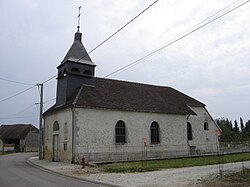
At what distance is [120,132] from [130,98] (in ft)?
14.3

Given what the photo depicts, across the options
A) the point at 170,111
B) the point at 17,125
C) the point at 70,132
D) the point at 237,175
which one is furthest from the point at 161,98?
the point at 17,125

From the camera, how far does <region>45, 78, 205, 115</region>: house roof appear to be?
28.4 metres

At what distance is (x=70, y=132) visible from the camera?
27.1 meters

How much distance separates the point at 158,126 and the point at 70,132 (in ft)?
31.1

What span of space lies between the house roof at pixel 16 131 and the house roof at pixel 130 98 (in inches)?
1572

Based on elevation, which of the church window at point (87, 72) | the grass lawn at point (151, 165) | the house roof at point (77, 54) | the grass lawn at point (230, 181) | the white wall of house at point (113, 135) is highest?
the house roof at point (77, 54)

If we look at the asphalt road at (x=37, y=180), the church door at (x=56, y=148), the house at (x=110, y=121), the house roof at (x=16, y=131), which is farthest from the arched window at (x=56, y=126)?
the house roof at (x=16, y=131)

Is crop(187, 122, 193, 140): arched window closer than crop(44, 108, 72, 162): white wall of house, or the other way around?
crop(44, 108, 72, 162): white wall of house

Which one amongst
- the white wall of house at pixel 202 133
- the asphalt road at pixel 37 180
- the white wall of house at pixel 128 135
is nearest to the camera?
the asphalt road at pixel 37 180

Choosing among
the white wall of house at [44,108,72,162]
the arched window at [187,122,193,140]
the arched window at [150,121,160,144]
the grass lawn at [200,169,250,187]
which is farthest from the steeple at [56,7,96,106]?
the grass lawn at [200,169,250,187]

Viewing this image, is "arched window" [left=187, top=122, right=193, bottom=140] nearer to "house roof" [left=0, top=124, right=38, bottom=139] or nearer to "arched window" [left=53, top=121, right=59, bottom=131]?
"arched window" [left=53, top=121, right=59, bottom=131]

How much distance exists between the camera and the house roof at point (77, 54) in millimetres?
30078

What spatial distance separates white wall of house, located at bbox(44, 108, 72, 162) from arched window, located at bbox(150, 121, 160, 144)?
855cm

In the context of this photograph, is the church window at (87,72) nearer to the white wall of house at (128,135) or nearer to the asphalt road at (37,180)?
the white wall of house at (128,135)
